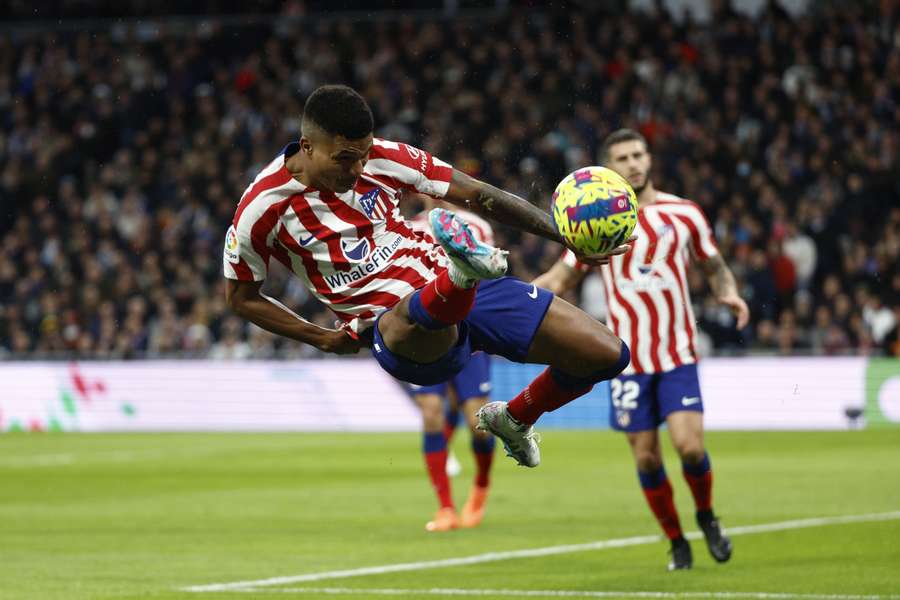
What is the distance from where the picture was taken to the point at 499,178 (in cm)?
2402

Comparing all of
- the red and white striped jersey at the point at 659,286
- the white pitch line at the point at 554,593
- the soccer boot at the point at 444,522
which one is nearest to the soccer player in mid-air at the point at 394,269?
the white pitch line at the point at 554,593

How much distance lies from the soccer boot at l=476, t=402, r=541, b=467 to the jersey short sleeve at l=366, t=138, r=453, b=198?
1010mm

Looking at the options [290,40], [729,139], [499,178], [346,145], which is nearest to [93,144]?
[290,40]

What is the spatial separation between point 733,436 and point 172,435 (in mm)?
8023

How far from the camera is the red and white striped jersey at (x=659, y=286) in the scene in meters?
9.21

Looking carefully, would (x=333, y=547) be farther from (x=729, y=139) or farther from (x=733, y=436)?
(x=729, y=139)

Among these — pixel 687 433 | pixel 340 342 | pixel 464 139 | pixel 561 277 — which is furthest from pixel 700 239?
pixel 464 139

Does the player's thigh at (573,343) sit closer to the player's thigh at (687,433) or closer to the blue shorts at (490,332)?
the blue shorts at (490,332)

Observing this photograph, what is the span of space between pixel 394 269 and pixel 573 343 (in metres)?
0.89

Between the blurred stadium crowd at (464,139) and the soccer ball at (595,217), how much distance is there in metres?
13.6

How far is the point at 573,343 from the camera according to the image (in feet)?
22.3

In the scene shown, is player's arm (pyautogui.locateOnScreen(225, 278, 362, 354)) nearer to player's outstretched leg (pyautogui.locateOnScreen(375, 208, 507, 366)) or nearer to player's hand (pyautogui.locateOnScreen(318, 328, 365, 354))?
player's hand (pyautogui.locateOnScreen(318, 328, 365, 354))

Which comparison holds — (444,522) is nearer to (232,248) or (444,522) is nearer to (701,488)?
(701,488)

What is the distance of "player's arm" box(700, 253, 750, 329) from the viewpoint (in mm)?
8867
